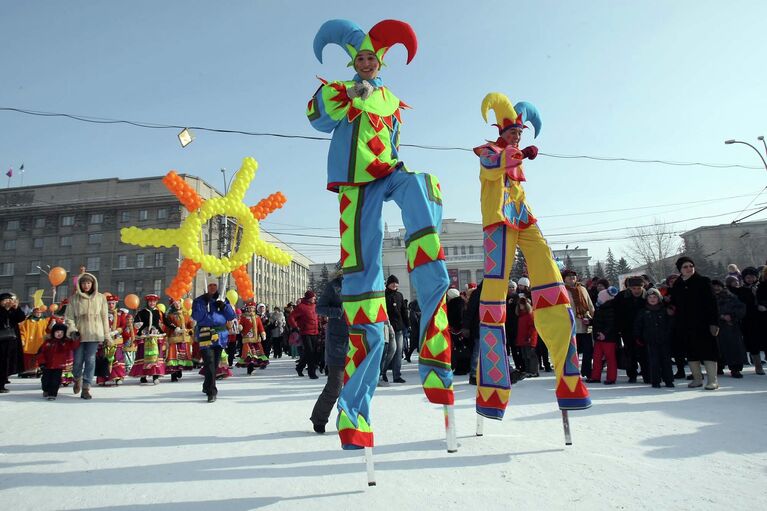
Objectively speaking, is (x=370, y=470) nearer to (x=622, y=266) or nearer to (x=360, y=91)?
(x=360, y=91)

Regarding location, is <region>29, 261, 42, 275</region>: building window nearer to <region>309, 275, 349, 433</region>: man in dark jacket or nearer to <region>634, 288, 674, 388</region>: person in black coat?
<region>309, 275, 349, 433</region>: man in dark jacket

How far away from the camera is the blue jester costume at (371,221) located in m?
2.79

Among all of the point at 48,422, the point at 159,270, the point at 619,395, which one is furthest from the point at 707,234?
the point at 48,422

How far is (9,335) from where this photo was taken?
24.7ft

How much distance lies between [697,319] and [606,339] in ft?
4.46

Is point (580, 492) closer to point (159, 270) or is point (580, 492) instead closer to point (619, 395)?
point (619, 395)

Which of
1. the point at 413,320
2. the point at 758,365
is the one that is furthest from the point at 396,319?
the point at 758,365

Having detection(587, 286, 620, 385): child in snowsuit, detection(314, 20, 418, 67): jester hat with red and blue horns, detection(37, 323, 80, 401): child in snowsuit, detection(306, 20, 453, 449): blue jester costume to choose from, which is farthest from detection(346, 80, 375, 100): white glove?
detection(37, 323, 80, 401): child in snowsuit

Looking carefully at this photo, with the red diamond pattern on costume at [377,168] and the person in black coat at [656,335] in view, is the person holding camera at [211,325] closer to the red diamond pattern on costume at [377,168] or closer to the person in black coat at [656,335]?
the red diamond pattern on costume at [377,168]

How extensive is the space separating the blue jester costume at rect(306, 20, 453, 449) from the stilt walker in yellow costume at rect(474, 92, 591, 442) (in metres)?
0.72

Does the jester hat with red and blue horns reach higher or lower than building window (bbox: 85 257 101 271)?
lower

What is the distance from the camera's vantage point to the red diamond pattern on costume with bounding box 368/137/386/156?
303cm

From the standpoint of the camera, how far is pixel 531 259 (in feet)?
11.7

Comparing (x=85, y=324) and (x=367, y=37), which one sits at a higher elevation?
(x=367, y=37)
